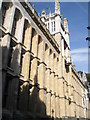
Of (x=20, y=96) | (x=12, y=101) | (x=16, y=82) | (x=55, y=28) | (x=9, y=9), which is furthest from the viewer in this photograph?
(x=55, y=28)

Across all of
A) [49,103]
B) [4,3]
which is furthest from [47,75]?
[4,3]

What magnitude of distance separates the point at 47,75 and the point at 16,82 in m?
9.02

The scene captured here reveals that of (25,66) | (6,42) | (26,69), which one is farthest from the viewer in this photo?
(25,66)

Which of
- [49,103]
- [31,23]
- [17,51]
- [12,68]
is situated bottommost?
[49,103]

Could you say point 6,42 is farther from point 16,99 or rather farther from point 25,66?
point 16,99

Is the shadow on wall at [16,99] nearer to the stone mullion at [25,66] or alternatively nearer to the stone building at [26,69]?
the stone building at [26,69]

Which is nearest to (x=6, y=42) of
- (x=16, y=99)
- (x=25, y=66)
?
(x=25, y=66)

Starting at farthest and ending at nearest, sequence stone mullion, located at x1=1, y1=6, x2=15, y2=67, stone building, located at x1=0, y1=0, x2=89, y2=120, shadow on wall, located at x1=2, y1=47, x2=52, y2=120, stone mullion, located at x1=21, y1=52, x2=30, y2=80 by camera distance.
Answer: stone mullion, located at x1=21, y1=52, x2=30, y2=80 < stone building, located at x1=0, y1=0, x2=89, y2=120 < stone mullion, located at x1=1, y1=6, x2=15, y2=67 < shadow on wall, located at x1=2, y1=47, x2=52, y2=120

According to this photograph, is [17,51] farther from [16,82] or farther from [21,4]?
[21,4]

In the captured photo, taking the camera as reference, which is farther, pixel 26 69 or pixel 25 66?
pixel 25 66

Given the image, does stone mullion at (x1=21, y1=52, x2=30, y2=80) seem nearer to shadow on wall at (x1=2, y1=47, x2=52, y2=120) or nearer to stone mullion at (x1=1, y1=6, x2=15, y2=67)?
shadow on wall at (x1=2, y1=47, x2=52, y2=120)

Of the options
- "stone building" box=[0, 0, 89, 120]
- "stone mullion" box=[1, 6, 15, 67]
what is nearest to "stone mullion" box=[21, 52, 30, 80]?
"stone building" box=[0, 0, 89, 120]

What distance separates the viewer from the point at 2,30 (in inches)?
530

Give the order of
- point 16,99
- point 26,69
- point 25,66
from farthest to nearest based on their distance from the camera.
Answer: point 25,66 < point 26,69 < point 16,99
